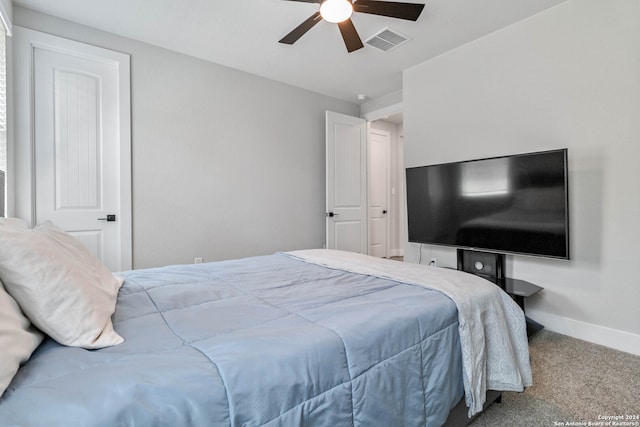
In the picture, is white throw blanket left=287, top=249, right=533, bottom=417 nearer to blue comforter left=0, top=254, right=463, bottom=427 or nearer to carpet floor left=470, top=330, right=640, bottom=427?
blue comforter left=0, top=254, right=463, bottom=427

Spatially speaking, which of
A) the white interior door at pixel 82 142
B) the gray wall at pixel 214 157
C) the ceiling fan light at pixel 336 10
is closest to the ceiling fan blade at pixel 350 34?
the ceiling fan light at pixel 336 10

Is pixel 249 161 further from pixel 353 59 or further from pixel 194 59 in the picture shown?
pixel 353 59

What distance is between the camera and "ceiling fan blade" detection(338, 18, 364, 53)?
226 cm

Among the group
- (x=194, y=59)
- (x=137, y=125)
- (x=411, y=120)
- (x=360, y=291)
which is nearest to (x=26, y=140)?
(x=137, y=125)

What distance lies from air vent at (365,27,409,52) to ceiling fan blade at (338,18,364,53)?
0.50 meters

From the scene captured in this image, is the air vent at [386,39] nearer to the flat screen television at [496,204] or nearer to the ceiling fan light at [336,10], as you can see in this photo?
the ceiling fan light at [336,10]

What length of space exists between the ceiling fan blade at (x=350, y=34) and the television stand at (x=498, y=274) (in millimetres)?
2114

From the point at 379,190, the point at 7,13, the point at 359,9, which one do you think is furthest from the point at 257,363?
the point at 379,190

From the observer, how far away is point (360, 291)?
1.41 m

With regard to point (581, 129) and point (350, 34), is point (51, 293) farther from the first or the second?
point (581, 129)

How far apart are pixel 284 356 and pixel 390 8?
2.24 m

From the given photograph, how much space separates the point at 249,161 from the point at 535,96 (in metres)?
2.95

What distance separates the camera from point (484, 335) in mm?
1334

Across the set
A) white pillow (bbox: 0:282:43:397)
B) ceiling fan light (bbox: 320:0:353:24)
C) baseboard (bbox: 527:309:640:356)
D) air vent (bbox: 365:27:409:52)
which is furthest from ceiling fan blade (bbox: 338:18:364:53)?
baseboard (bbox: 527:309:640:356)
